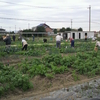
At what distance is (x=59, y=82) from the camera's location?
645cm

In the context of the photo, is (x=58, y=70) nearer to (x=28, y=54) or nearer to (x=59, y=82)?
(x=59, y=82)

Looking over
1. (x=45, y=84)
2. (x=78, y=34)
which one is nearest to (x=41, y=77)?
(x=45, y=84)

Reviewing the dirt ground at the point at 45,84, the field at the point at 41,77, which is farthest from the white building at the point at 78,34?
the dirt ground at the point at 45,84

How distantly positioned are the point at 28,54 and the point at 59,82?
6166 millimetres

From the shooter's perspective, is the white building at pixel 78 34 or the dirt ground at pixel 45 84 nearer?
the dirt ground at pixel 45 84

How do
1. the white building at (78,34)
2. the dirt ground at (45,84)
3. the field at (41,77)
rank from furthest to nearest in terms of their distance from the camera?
1. the white building at (78,34)
2. the field at (41,77)
3. the dirt ground at (45,84)

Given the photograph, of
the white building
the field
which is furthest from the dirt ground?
the white building

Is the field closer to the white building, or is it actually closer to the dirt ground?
the dirt ground

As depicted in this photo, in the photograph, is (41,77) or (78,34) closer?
(41,77)

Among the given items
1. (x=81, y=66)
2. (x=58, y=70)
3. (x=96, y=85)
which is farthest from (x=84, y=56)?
(x=96, y=85)

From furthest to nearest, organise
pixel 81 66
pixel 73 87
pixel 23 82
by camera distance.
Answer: pixel 81 66, pixel 73 87, pixel 23 82

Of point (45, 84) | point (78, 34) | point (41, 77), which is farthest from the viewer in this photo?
point (78, 34)

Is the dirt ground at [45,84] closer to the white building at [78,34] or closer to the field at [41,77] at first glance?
the field at [41,77]

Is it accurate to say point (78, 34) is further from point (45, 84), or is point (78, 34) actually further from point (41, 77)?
point (45, 84)
